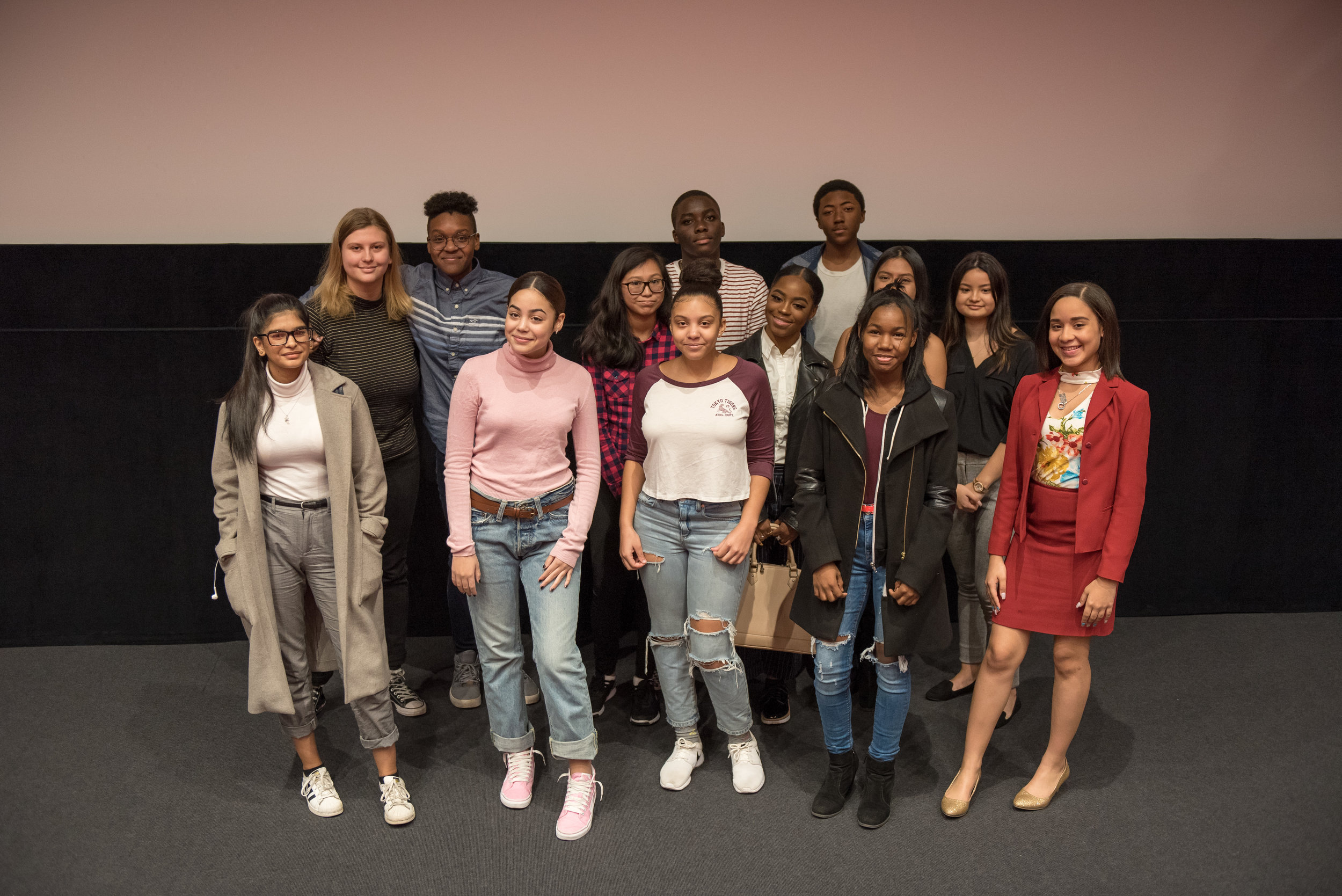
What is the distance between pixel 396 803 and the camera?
2.90 meters

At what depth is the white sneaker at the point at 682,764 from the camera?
3049 mm

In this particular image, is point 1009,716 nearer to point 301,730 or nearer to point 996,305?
point 996,305

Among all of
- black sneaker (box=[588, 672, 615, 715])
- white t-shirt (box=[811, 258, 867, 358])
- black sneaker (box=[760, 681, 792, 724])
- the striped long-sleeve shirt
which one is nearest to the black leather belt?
the striped long-sleeve shirt

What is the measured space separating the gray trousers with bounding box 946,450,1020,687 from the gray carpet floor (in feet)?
1.16

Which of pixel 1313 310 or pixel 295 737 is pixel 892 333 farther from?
pixel 1313 310

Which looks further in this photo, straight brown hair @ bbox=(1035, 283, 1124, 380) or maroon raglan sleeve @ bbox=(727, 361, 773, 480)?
maroon raglan sleeve @ bbox=(727, 361, 773, 480)

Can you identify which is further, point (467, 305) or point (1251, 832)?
point (467, 305)

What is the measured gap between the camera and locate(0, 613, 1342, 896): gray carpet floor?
2.66m

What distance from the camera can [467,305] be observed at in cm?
323

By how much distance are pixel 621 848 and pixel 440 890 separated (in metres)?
0.53

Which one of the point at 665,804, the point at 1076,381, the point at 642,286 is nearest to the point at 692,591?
the point at 665,804

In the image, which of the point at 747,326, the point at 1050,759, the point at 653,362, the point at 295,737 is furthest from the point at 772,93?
the point at 295,737

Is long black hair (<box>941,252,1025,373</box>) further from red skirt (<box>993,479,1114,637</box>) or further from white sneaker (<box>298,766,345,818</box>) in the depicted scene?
white sneaker (<box>298,766,345,818</box>)

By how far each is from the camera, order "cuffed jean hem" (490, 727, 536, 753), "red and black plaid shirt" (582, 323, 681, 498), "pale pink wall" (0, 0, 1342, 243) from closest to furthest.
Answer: "cuffed jean hem" (490, 727, 536, 753) < "red and black plaid shirt" (582, 323, 681, 498) < "pale pink wall" (0, 0, 1342, 243)
